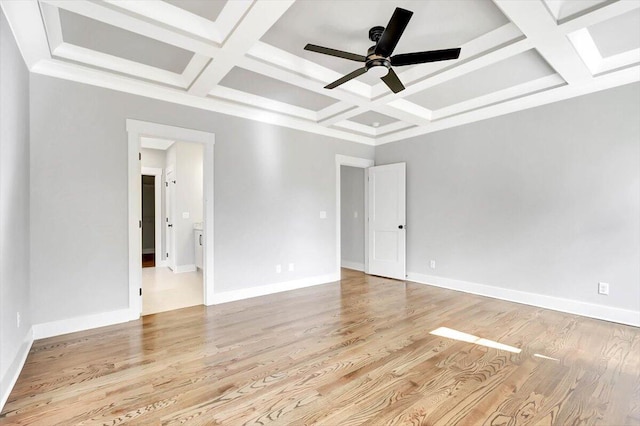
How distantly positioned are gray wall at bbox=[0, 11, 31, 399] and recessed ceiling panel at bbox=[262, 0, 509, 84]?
202cm

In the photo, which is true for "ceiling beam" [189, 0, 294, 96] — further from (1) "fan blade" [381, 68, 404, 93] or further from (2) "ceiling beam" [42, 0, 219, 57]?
(1) "fan blade" [381, 68, 404, 93]

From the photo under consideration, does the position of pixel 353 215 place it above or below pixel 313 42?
below

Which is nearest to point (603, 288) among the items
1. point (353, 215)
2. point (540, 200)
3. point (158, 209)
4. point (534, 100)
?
point (540, 200)

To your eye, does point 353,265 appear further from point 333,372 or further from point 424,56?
point 424,56

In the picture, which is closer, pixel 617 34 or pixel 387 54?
pixel 387 54

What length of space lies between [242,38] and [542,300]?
4.64 metres

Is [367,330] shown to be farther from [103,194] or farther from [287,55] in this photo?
[103,194]

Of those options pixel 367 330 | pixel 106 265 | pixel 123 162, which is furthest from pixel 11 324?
pixel 367 330

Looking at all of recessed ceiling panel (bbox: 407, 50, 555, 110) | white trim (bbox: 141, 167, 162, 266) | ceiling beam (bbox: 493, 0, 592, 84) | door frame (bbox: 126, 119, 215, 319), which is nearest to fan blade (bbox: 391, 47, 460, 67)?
ceiling beam (bbox: 493, 0, 592, 84)

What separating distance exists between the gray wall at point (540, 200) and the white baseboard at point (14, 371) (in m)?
5.05

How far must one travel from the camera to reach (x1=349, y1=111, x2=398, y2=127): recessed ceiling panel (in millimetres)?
4918

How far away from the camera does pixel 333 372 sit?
2346 millimetres

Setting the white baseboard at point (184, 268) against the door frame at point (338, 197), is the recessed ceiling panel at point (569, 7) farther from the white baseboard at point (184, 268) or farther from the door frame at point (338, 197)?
the white baseboard at point (184, 268)

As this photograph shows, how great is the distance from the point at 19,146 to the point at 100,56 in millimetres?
1217
